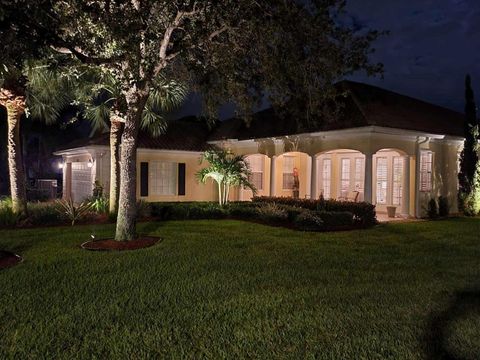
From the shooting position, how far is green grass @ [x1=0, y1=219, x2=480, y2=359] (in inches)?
174

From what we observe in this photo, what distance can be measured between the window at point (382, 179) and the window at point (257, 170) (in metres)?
5.52

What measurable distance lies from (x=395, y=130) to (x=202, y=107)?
6.84m

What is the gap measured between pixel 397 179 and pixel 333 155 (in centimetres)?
298

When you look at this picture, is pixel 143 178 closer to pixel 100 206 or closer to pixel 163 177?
pixel 163 177

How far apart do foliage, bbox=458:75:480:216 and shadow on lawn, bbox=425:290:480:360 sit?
12.3 m

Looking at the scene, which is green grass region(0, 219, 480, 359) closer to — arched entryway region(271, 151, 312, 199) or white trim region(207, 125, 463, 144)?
white trim region(207, 125, 463, 144)

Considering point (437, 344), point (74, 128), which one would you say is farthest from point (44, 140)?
point (437, 344)

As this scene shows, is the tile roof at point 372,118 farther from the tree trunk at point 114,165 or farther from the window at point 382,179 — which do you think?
the tree trunk at point 114,165

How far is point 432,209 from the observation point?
16719 millimetres

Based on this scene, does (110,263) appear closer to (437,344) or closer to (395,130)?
(437,344)

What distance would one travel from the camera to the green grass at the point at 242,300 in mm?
4422

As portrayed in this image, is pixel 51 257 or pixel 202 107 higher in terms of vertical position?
pixel 202 107

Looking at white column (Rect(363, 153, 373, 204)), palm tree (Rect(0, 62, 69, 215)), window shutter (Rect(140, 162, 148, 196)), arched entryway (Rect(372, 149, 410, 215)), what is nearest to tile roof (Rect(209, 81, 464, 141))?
white column (Rect(363, 153, 373, 204))

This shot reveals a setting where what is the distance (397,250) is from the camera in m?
9.91
